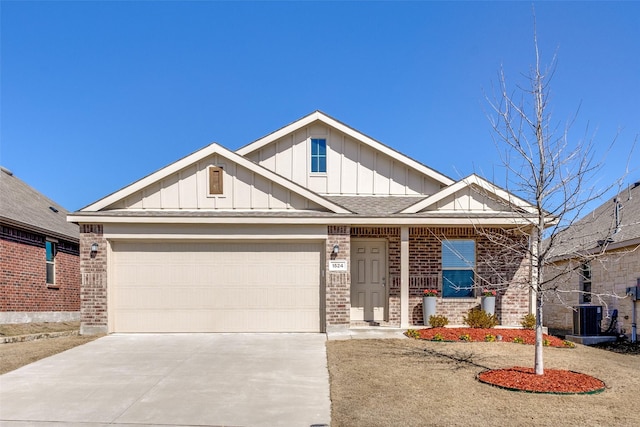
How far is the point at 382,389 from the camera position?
7.64m

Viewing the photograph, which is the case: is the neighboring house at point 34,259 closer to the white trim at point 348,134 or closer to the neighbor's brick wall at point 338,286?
the white trim at point 348,134

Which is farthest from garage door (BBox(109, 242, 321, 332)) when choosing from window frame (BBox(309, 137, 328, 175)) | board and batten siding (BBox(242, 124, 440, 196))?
window frame (BBox(309, 137, 328, 175))

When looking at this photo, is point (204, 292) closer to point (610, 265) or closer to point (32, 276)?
point (32, 276)

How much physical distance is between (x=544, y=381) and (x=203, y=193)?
28.8ft

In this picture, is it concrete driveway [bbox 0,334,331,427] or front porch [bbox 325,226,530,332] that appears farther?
front porch [bbox 325,226,530,332]

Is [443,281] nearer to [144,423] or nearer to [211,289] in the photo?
[211,289]

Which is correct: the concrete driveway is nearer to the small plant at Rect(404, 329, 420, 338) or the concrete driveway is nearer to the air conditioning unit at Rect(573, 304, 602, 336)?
the small plant at Rect(404, 329, 420, 338)

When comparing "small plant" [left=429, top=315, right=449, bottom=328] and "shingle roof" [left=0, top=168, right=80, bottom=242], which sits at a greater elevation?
"shingle roof" [left=0, top=168, right=80, bottom=242]

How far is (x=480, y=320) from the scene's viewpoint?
12922 mm

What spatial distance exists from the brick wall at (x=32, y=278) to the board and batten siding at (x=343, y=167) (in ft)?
24.2

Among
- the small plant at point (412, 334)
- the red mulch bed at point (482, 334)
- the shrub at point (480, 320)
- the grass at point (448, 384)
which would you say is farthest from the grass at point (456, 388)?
the shrub at point (480, 320)

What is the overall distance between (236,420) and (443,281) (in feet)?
28.9

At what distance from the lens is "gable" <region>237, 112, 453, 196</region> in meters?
15.6

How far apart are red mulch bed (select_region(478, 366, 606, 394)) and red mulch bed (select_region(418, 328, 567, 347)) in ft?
9.35
